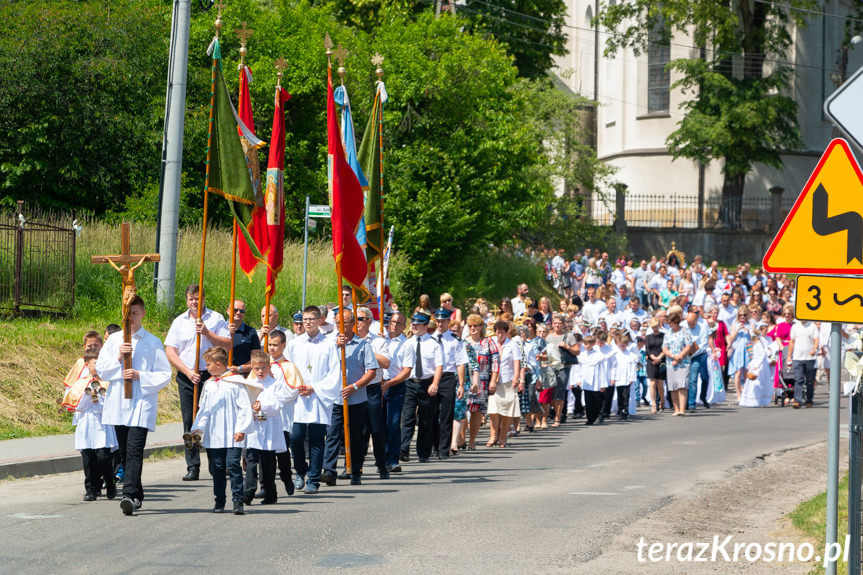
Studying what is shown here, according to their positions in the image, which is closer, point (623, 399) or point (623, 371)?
point (623, 371)

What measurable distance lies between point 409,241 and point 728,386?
26.8ft

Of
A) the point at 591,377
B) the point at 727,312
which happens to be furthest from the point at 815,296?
the point at 727,312

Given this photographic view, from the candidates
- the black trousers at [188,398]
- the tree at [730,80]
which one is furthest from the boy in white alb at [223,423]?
the tree at [730,80]

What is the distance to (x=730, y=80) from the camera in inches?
1892

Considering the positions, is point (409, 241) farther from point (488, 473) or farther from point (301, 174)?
point (488, 473)

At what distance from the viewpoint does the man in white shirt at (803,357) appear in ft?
73.8

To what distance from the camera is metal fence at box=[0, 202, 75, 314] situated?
64.6 ft

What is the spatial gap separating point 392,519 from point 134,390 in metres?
2.55

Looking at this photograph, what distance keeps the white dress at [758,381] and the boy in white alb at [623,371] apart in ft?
10.6

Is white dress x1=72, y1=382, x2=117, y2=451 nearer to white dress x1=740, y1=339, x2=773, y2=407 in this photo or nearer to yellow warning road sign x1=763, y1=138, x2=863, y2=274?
yellow warning road sign x1=763, y1=138, x2=863, y2=274

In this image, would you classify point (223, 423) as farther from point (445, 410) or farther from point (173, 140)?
point (173, 140)

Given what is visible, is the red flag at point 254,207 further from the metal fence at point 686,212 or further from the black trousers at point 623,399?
the metal fence at point 686,212

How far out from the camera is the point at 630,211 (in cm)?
4831

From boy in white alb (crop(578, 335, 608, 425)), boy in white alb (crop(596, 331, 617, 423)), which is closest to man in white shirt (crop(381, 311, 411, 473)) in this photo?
boy in white alb (crop(578, 335, 608, 425))
